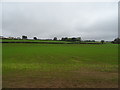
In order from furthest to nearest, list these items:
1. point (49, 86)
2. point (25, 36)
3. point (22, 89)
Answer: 1. point (25, 36)
2. point (49, 86)
3. point (22, 89)

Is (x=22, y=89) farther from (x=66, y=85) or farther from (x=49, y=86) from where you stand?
(x=66, y=85)

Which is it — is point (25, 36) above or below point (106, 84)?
above

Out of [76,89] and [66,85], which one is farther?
[66,85]

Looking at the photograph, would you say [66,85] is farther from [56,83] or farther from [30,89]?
[30,89]

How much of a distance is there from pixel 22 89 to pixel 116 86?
423 centimetres

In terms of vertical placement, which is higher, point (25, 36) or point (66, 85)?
point (25, 36)

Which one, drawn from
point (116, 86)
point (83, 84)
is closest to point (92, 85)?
point (83, 84)

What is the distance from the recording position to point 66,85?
498cm

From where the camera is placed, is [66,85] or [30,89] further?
[66,85]

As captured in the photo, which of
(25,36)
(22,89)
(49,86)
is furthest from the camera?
(25,36)

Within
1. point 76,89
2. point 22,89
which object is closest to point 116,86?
point 76,89

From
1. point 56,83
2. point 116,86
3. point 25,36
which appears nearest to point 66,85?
point 56,83

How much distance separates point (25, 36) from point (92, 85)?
9995 cm

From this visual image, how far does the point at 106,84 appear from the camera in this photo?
16.7 ft
